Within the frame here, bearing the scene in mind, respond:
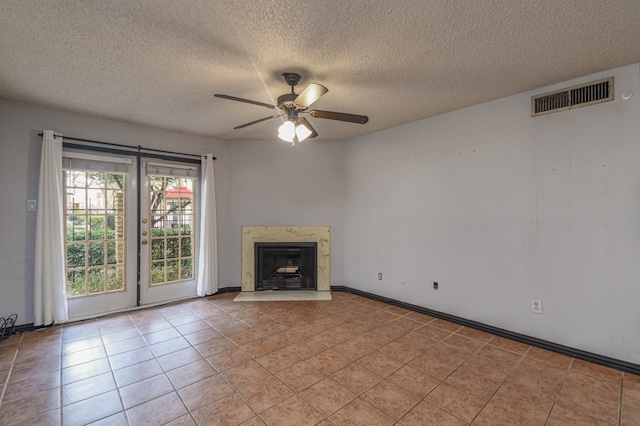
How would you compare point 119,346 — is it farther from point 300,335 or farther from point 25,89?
point 25,89

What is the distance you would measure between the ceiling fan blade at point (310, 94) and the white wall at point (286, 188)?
2403mm

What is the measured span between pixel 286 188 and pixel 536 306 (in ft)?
11.9

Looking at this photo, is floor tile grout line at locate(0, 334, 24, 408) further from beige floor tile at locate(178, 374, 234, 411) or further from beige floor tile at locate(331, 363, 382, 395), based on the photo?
beige floor tile at locate(331, 363, 382, 395)

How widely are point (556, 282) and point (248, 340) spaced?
308 centimetres

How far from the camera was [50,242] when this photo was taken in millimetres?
3205

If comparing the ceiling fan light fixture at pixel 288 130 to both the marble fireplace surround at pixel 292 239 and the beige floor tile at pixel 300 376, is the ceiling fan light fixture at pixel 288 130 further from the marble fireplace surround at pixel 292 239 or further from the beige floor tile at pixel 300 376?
the marble fireplace surround at pixel 292 239

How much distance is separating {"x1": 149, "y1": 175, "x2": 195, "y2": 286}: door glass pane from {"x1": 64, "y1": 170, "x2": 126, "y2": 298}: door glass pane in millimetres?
381

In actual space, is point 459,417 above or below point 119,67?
below

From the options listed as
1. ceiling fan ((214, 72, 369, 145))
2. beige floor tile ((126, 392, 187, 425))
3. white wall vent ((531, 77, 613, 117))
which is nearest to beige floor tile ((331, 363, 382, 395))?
beige floor tile ((126, 392, 187, 425))

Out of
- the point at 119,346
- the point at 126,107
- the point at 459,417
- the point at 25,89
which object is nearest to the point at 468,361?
the point at 459,417

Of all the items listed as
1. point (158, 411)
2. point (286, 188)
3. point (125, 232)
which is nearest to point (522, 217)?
point (286, 188)

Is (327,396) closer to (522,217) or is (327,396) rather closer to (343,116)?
(343,116)

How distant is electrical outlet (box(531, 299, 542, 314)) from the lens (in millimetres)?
2782

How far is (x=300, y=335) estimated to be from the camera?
3027mm
